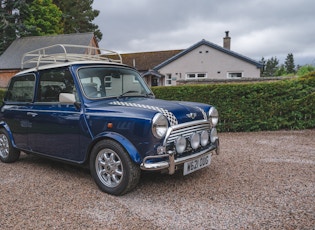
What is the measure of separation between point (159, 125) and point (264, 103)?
19.5 feet

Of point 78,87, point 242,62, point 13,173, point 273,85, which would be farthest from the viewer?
point 242,62

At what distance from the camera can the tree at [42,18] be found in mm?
30109

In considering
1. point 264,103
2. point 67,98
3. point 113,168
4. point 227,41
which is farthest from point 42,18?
point 113,168

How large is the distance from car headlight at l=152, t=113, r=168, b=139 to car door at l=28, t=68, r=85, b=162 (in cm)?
120

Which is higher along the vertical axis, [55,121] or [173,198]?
[55,121]

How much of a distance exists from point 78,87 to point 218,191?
2.54 metres

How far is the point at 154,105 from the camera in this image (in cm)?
360

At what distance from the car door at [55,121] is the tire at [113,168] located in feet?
1.13

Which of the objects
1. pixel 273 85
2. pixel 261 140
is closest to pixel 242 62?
pixel 273 85

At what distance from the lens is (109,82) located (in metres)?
4.16

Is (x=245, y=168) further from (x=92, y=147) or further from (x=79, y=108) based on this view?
(x=79, y=108)

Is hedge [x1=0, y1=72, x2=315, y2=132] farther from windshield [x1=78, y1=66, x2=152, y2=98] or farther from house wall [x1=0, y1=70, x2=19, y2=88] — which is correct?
house wall [x1=0, y1=70, x2=19, y2=88]

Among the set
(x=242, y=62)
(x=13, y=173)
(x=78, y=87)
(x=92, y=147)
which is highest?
(x=242, y=62)

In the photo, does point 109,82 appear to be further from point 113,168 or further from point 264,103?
point 264,103
